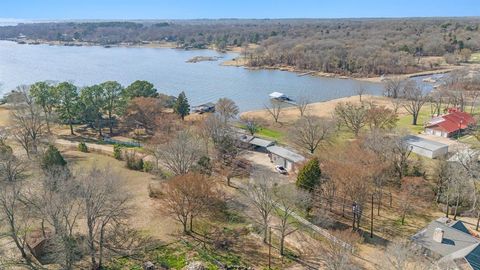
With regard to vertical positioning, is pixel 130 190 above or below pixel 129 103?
below

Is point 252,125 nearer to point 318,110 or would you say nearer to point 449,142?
point 318,110

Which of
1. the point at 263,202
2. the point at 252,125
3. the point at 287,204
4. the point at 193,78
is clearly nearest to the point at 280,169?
the point at 252,125

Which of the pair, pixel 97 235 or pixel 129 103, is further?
pixel 129 103

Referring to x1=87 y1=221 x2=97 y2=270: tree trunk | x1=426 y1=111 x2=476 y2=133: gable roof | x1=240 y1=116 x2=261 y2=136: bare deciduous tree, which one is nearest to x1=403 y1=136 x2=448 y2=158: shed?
x1=426 y1=111 x2=476 y2=133: gable roof

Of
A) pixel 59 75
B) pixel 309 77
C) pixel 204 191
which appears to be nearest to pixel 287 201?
pixel 204 191

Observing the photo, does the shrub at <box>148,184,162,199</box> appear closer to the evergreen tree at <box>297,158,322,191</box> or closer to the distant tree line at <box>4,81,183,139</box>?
the evergreen tree at <box>297,158,322,191</box>

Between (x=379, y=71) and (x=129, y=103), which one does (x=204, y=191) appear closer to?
(x=129, y=103)

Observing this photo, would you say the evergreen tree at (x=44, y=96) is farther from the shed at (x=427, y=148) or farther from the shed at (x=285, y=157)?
the shed at (x=427, y=148)

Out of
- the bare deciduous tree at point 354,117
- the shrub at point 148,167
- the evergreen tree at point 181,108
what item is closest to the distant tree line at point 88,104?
the evergreen tree at point 181,108
